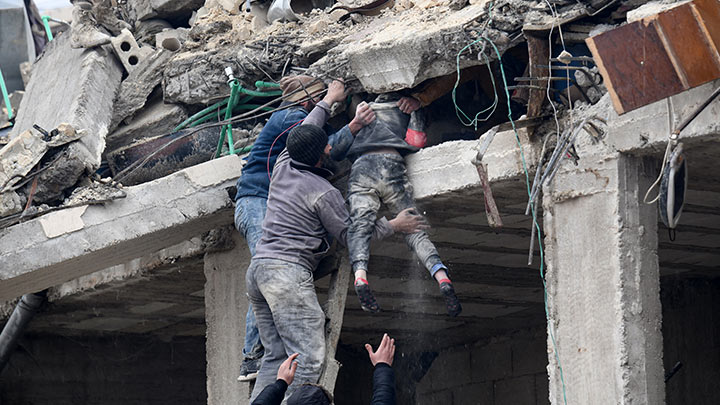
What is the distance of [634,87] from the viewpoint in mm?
5973

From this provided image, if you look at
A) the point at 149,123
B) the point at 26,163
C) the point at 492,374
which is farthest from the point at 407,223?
the point at 492,374

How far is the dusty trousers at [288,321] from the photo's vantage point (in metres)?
7.12

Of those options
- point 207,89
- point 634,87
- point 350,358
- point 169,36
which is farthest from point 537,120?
point 350,358

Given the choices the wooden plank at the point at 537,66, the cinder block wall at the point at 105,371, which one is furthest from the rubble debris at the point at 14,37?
the wooden plank at the point at 537,66

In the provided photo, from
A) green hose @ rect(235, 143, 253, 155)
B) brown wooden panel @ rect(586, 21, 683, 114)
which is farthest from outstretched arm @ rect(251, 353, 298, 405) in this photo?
green hose @ rect(235, 143, 253, 155)

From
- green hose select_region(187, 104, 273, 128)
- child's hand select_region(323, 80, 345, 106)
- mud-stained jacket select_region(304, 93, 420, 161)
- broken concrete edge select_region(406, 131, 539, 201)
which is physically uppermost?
green hose select_region(187, 104, 273, 128)

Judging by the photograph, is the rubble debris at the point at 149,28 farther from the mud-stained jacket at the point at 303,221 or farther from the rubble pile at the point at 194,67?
the mud-stained jacket at the point at 303,221

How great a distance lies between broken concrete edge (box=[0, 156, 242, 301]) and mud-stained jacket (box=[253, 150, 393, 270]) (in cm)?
103

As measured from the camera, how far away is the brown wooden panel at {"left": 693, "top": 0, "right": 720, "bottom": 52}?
5742 millimetres

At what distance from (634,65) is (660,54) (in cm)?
14

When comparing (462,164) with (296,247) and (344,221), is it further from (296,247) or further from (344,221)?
(296,247)

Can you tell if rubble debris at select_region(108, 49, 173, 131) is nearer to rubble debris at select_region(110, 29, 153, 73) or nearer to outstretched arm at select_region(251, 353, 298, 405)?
rubble debris at select_region(110, 29, 153, 73)

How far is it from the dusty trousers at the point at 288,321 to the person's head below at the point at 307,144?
0.67 m

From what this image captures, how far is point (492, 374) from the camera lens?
1150 centimetres
